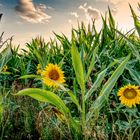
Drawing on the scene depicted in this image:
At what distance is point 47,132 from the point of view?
246 centimetres

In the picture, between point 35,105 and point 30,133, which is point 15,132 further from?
point 35,105

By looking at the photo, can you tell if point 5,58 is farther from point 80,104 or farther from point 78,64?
point 78,64

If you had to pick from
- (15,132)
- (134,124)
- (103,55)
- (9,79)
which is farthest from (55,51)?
(134,124)

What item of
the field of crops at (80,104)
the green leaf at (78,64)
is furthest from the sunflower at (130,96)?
the green leaf at (78,64)

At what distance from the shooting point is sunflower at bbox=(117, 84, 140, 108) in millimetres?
2475

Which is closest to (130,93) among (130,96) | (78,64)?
(130,96)

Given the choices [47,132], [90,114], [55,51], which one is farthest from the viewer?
[55,51]

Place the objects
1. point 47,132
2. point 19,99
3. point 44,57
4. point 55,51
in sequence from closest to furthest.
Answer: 1. point 47,132
2. point 19,99
3. point 44,57
4. point 55,51

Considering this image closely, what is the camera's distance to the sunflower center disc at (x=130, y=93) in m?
2.51

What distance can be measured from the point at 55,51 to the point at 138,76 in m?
2.63

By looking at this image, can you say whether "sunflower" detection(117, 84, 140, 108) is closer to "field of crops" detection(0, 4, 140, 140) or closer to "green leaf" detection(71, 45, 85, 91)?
"field of crops" detection(0, 4, 140, 140)

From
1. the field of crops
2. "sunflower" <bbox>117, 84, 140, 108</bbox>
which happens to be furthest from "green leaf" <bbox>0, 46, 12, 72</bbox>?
"sunflower" <bbox>117, 84, 140, 108</bbox>

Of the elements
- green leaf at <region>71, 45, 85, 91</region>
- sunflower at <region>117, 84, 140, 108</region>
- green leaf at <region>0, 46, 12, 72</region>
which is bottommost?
sunflower at <region>117, 84, 140, 108</region>

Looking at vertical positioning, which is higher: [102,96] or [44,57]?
[44,57]
